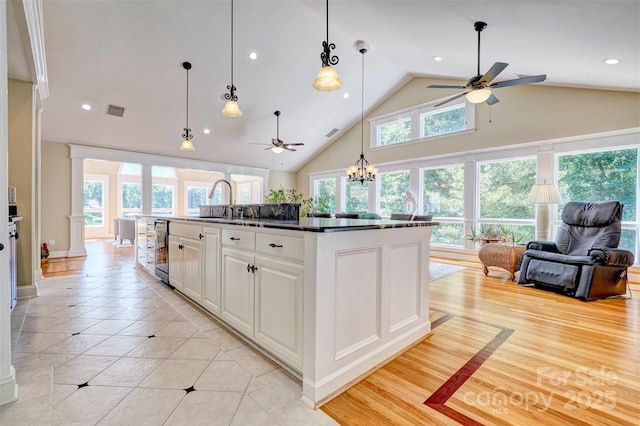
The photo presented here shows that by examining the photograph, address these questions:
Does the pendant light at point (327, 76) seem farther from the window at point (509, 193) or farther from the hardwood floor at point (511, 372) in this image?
the window at point (509, 193)

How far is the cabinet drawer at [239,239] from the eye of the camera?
196cm

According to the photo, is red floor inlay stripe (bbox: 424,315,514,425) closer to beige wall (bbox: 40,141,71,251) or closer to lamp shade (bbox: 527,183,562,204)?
lamp shade (bbox: 527,183,562,204)

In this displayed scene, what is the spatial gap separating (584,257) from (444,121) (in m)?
3.92

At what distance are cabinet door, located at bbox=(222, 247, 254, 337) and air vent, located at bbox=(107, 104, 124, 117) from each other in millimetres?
5068

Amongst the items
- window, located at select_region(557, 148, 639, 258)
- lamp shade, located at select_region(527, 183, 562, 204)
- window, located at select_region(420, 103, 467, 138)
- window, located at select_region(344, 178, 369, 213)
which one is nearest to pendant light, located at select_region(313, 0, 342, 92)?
lamp shade, located at select_region(527, 183, 562, 204)

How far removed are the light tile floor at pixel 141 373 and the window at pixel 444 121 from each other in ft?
19.6

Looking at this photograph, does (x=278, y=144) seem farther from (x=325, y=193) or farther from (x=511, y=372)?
(x=511, y=372)

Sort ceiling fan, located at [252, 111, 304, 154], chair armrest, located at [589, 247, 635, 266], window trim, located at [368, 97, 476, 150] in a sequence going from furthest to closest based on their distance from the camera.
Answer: ceiling fan, located at [252, 111, 304, 154]
window trim, located at [368, 97, 476, 150]
chair armrest, located at [589, 247, 635, 266]

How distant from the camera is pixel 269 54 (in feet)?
16.5

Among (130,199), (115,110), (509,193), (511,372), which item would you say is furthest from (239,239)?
(130,199)

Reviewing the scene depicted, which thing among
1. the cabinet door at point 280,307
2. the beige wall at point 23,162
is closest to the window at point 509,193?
the cabinet door at point 280,307

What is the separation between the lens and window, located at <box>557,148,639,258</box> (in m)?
4.29

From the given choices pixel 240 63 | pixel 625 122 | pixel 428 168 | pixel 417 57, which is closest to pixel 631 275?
pixel 625 122

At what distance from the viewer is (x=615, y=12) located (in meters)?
2.24
